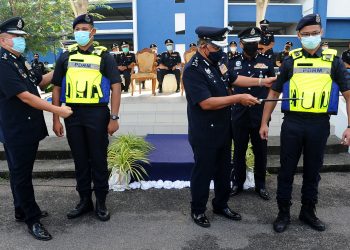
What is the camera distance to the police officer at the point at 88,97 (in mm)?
3258

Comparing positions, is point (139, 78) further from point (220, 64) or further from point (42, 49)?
point (42, 49)

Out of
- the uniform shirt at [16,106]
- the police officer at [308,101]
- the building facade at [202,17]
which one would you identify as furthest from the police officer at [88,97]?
the building facade at [202,17]

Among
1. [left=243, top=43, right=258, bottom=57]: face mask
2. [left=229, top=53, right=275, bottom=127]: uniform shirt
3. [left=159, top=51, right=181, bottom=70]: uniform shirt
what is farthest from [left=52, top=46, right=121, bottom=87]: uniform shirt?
[left=159, top=51, right=181, bottom=70]: uniform shirt

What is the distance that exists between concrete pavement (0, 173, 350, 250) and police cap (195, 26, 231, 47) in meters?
1.80

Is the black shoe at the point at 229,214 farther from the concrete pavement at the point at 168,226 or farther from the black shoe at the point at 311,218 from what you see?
the black shoe at the point at 311,218

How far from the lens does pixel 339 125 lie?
18.6 ft

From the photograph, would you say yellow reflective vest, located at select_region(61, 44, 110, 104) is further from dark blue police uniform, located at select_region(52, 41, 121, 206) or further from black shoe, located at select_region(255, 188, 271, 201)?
black shoe, located at select_region(255, 188, 271, 201)

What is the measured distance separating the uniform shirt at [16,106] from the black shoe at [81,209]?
88 cm

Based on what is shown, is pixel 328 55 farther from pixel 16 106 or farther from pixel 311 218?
pixel 16 106

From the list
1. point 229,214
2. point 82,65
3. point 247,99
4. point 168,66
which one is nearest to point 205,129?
point 247,99

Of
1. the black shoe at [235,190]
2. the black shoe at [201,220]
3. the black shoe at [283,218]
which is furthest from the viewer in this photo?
the black shoe at [235,190]

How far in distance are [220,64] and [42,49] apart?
1444 centimetres

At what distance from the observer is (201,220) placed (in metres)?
3.37

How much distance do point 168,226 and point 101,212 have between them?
0.74 m
